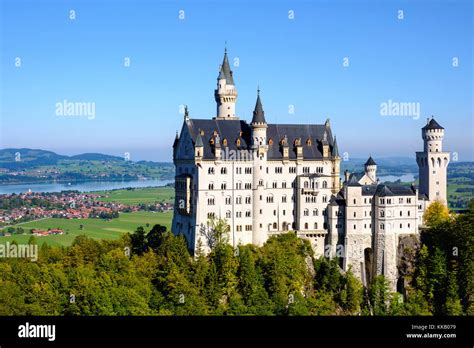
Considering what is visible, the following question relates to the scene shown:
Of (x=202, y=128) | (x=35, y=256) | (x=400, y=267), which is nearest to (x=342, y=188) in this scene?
(x=400, y=267)

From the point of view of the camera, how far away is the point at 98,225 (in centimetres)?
16562

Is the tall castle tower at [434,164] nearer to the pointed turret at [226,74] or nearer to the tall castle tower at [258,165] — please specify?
the tall castle tower at [258,165]

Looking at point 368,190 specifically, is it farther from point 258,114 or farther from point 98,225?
point 98,225

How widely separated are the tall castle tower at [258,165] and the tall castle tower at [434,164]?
23.6 meters

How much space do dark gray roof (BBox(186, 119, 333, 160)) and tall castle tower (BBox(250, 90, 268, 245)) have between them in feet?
4.10

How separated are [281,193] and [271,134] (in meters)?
7.44

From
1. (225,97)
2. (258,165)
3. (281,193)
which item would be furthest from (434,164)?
(225,97)

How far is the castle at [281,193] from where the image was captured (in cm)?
7938

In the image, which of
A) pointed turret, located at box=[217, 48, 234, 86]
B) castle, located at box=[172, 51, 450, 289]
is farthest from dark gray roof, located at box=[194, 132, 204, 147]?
pointed turret, located at box=[217, 48, 234, 86]

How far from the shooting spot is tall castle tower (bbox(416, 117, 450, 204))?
9112 centimetres

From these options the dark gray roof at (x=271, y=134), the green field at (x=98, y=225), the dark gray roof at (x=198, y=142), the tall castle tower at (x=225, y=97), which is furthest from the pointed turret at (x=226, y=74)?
the green field at (x=98, y=225)

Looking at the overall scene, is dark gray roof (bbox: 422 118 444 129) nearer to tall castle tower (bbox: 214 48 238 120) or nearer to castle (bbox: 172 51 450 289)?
castle (bbox: 172 51 450 289)
